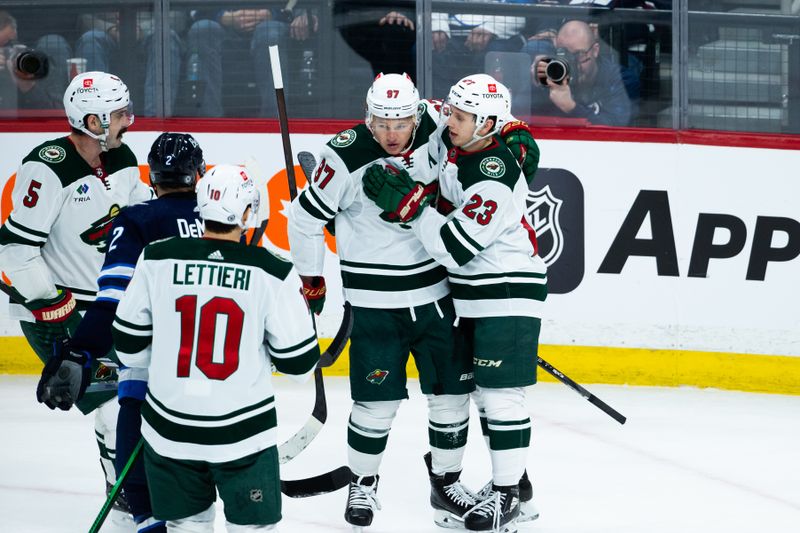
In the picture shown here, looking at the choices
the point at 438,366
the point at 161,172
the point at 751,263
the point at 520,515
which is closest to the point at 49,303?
the point at 161,172

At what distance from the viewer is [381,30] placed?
546 cm

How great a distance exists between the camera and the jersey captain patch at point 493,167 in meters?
3.29

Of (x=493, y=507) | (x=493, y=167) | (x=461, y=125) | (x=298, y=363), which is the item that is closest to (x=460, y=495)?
(x=493, y=507)

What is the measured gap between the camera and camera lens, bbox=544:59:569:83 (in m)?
5.42

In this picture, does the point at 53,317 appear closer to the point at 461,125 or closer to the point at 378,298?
the point at 378,298

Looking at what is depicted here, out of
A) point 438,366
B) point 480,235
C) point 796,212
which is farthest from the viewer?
point 796,212

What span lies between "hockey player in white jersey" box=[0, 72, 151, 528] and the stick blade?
1.63 ft

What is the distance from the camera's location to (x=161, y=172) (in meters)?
2.79

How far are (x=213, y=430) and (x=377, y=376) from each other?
1.03m

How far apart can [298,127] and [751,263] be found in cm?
208

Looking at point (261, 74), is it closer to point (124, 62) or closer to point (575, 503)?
point (124, 62)

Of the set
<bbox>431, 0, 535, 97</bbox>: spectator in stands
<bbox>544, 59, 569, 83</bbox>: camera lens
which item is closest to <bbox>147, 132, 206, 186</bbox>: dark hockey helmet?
<bbox>431, 0, 535, 97</bbox>: spectator in stands

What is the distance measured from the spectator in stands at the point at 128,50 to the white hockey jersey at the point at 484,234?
2.39 metres

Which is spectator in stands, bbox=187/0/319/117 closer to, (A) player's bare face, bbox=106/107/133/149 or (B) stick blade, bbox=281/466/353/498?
(A) player's bare face, bbox=106/107/133/149
